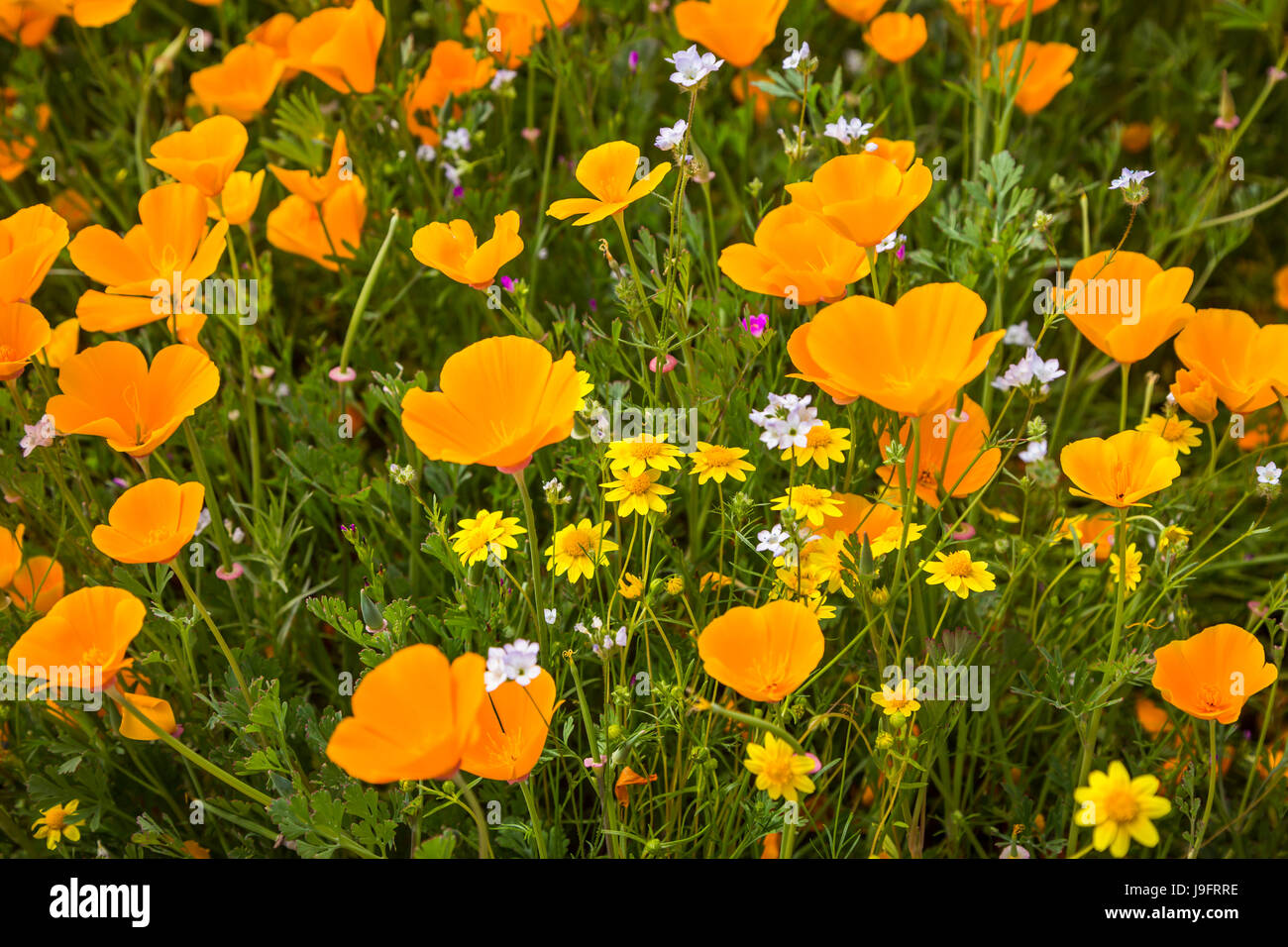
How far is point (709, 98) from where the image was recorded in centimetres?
191

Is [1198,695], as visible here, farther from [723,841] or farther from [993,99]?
[993,99]

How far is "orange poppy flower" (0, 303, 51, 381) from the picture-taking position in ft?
3.68

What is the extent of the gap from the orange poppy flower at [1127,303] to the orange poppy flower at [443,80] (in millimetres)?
999

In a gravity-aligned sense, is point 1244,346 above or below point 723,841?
above

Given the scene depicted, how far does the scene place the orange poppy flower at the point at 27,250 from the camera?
110 cm

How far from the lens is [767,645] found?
3.32 ft

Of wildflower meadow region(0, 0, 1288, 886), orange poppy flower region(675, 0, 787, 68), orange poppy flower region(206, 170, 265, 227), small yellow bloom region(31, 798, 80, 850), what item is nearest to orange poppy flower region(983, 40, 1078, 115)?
wildflower meadow region(0, 0, 1288, 886)

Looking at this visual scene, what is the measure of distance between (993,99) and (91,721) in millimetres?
1629

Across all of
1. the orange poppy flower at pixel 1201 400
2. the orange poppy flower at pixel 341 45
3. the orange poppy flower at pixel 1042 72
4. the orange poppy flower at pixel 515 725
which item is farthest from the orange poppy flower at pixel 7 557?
the orange poppy flower at pixel 1042 72

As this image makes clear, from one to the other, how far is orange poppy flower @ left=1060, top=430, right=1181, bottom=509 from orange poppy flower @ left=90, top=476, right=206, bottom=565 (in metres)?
0.84

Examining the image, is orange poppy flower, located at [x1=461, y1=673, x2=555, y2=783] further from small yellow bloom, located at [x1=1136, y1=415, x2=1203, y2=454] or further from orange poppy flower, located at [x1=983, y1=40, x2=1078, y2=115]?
orange poppy flower, located at [x1=983, y1=40, x2=1078, y2=115]

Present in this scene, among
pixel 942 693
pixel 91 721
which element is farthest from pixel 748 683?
pixel 91 721
